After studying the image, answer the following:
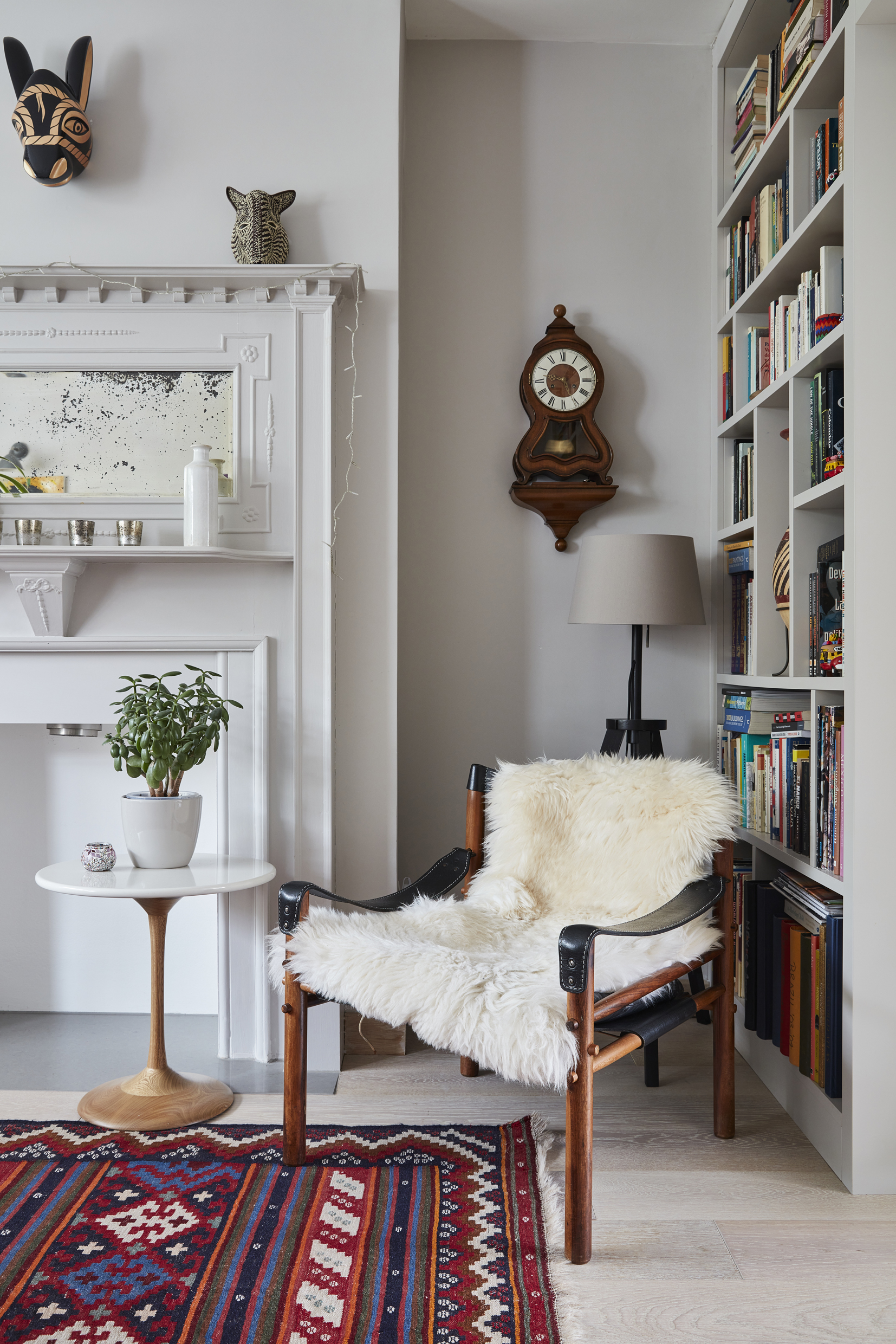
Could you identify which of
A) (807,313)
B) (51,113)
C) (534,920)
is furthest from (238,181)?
(534,920)

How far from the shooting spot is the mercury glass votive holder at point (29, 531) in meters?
2.27

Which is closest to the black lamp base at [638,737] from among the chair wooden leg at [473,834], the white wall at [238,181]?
the chair wooden leg at [473,834]

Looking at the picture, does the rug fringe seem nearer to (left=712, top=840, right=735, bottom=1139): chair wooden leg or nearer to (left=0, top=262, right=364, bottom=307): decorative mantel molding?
(left=712, top=840, right=735, bottom=1139): chair wooden leg

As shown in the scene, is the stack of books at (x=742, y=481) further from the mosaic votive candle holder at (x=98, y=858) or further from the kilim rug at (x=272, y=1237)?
the mosaic votive candle holder at (x=98, y=858)

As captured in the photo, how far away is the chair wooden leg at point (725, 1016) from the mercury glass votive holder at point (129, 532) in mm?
1530

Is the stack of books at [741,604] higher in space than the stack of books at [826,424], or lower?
lower

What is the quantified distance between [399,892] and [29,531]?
48.7 inches

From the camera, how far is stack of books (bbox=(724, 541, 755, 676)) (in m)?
2.52

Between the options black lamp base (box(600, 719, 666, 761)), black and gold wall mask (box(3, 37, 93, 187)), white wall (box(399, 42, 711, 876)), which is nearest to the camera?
black and gold wall mask (box(3, 37, 93, 187))

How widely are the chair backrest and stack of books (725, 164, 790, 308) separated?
129cm

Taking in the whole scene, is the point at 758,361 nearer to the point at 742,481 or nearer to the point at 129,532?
the point at 742,481

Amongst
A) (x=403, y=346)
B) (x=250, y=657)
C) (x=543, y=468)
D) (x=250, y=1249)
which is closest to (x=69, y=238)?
(x=403, y=346)

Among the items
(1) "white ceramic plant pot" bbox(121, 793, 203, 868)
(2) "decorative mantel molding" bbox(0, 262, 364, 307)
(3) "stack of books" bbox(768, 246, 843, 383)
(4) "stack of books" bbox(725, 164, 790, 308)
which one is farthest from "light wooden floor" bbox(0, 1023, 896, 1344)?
(4) "stack of books" bbox(725, 164, 790, 308)

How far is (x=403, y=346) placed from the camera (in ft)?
9.11
